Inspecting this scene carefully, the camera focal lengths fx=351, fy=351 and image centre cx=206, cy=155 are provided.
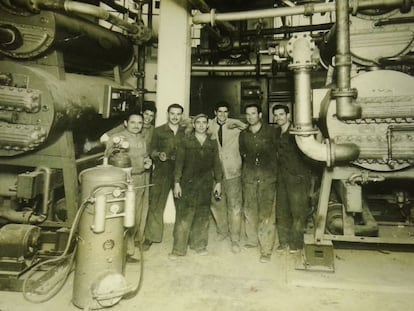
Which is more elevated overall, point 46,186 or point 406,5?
point 406,5

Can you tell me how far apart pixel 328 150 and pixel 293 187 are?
636mm

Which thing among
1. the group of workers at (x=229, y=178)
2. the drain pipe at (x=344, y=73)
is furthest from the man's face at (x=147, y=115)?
the drain pipe at (x=344, y=73)

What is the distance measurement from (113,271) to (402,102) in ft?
9.40

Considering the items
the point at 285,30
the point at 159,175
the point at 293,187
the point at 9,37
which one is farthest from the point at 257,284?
the point at 285,30

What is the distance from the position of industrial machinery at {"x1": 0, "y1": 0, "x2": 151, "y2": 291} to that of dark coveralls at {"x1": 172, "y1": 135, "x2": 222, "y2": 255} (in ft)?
3.77

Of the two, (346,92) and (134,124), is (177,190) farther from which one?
(346,92)

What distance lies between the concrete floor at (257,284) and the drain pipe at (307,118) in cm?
110

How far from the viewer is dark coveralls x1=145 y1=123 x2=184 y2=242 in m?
3.89

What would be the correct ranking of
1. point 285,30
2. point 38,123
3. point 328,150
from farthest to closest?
point 285,30 < point 38,123 < point 328,150

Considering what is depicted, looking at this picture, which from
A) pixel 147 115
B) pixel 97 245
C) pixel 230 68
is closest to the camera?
pixel 97 245

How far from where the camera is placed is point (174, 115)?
3.88 meters

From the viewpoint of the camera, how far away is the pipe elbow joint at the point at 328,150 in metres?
3.24

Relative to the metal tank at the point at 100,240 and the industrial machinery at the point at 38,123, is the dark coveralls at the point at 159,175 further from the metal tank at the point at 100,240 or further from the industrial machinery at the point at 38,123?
the metal tank at the point at 100,240

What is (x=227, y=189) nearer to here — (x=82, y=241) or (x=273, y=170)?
(x=273, y=170)
